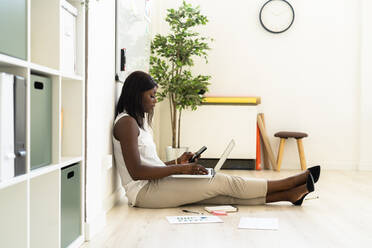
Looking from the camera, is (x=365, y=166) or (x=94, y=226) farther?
(x=365, y=166)

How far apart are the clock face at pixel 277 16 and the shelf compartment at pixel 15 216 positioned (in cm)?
431

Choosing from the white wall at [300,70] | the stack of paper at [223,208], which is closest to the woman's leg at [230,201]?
the stack of paper at [223,208]

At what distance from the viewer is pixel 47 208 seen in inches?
68.6

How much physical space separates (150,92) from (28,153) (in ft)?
5.06

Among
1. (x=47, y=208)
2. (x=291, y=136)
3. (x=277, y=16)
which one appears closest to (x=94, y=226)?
(x=47, y=208)

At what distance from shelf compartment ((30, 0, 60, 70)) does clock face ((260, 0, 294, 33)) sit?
3.86 metres

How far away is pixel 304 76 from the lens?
5.25m

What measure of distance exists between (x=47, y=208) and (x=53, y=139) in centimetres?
28

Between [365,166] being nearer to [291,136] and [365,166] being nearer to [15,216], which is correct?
[291,136]

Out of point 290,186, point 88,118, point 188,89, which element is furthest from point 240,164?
point 88,118

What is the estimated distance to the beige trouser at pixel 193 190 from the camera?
9.25 ft

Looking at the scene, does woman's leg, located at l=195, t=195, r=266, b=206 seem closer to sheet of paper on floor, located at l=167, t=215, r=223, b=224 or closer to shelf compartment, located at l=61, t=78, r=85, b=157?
sheet of paper on floor, located at l=167, t=215, r=223, b=224

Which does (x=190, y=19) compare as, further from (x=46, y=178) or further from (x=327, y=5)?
(x=46, y=178)

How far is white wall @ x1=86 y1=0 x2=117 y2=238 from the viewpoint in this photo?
217 cm
